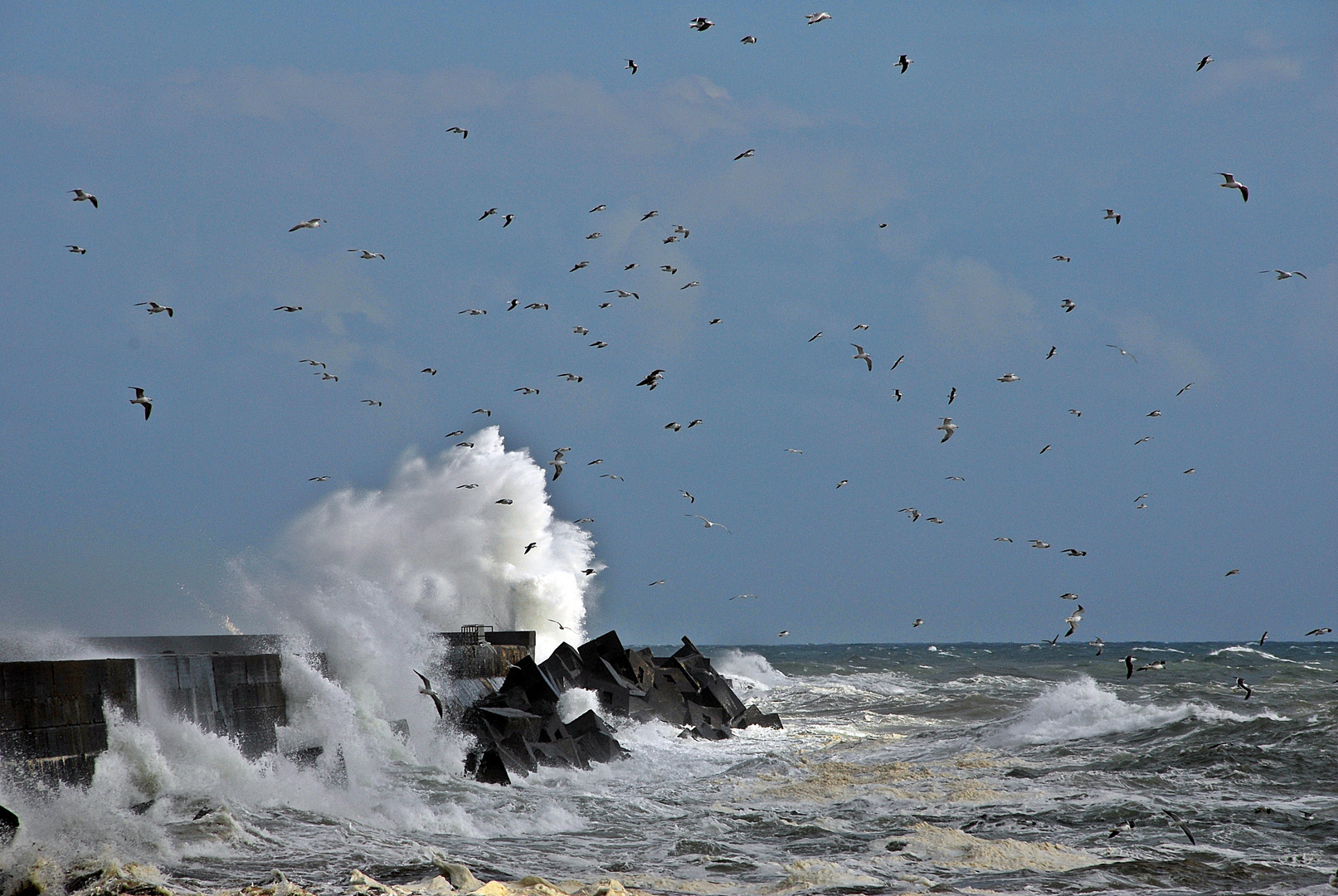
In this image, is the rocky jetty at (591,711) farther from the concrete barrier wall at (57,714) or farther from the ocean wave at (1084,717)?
the ocean wave at (1084,717)

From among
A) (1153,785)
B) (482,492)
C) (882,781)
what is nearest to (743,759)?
(882,781)

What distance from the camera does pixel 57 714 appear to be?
7.86m

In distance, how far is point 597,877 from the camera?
25.3ft

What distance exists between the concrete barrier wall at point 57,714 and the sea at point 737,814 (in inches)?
7.1

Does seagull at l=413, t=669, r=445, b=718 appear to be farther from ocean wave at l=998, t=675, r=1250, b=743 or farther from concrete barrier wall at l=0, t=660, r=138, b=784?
ocean wave at l=998, t=675, r=1250, b=743

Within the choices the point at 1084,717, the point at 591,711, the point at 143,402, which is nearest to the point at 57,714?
the point at 143,402

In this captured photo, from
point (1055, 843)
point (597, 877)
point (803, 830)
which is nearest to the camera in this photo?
point (597, 877)

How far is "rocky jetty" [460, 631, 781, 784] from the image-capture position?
13578 millimetres

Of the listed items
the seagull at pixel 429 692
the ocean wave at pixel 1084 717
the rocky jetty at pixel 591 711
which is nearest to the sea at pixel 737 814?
the ocean wave at pixel 1084 717

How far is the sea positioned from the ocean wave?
0.11 m

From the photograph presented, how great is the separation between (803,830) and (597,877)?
2.71 meters

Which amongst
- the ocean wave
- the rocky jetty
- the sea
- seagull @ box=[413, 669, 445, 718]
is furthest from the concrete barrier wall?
the ocean wave

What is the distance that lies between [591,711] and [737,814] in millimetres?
4855

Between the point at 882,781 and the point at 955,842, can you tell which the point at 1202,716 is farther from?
the point at 955,842
